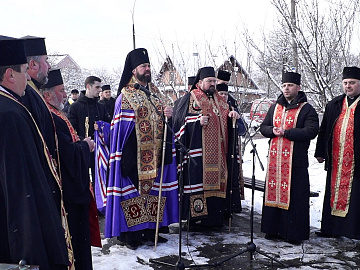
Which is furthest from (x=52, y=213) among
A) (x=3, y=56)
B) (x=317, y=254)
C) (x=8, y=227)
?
(x=317, y=254)

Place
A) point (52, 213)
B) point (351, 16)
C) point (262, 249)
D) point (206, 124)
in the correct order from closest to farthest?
point (52, 213) < point (262, 249) < point (206, 124) < point (351, 16)

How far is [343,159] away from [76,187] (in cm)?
389

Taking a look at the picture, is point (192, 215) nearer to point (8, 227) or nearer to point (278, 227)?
point (278, 227)

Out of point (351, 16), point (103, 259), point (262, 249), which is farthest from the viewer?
point (351, 16)

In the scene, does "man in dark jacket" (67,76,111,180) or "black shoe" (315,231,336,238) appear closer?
"black shoe" (315,231,336,238)

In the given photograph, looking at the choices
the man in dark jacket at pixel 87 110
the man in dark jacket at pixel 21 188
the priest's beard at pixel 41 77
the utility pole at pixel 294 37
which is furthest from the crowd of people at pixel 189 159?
the utility pole at pixel 294 37

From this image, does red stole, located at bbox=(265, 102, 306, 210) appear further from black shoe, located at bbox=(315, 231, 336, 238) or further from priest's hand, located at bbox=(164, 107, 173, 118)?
priest's hand, located at bbox=(164, 107, 173, 118)

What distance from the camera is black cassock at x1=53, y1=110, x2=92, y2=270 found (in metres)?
3.36

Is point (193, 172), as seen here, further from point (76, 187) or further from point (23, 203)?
point (23, 203)

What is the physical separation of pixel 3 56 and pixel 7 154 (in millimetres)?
607

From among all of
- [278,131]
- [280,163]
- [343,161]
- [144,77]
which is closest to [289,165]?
[280,163]

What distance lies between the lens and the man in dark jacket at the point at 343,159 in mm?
5605

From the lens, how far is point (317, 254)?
16.8 ft

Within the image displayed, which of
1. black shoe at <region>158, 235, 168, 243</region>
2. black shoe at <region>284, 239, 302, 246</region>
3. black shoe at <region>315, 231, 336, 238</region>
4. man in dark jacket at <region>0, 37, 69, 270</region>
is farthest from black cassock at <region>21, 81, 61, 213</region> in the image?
black shoe at <region>315, 231, 336, 238</region>
